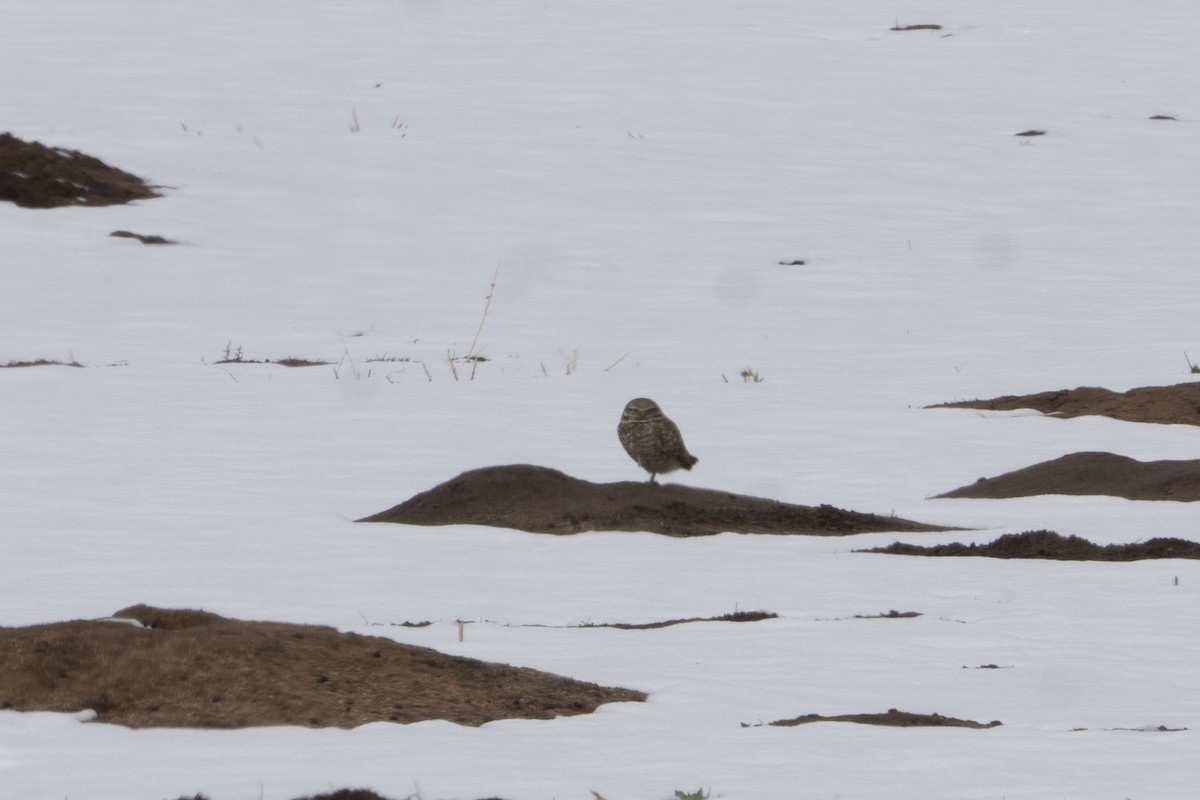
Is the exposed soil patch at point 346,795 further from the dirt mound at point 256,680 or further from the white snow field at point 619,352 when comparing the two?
the dirt mound at point 256,680

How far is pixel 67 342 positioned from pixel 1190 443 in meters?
11.3

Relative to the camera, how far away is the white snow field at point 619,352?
204 inches

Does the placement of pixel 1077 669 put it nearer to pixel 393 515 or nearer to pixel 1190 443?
pixel 393 515

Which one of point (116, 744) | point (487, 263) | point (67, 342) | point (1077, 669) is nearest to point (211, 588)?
point (116, 744)

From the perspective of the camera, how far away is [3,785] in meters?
4.43

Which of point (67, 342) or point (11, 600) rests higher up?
point (67, 342)

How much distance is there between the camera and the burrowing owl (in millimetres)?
10523

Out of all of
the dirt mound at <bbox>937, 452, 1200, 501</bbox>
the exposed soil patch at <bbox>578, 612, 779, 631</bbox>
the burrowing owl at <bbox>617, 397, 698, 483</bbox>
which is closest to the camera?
the exposed soil patch at <bbox>578, 612, 779, 631</bbox>

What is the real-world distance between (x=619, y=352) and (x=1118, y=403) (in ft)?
19.2

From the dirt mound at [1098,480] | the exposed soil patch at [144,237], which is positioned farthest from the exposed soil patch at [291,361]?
the dirt mound at [1098,480]

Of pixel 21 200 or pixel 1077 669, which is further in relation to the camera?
pixel 21 200

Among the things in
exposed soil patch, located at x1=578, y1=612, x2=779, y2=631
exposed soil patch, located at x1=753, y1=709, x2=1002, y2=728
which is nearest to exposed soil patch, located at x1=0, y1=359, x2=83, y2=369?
exposed soil patch, located at x1=578, y1=612, x2=779, y2=631

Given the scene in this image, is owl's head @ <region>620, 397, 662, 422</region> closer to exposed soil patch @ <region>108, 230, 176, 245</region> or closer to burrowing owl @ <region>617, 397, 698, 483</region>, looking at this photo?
burrowing owl @ <region>617, 397, 698, 483</region>

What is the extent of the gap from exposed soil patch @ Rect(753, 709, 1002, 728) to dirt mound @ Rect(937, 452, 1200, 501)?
5578 mm
